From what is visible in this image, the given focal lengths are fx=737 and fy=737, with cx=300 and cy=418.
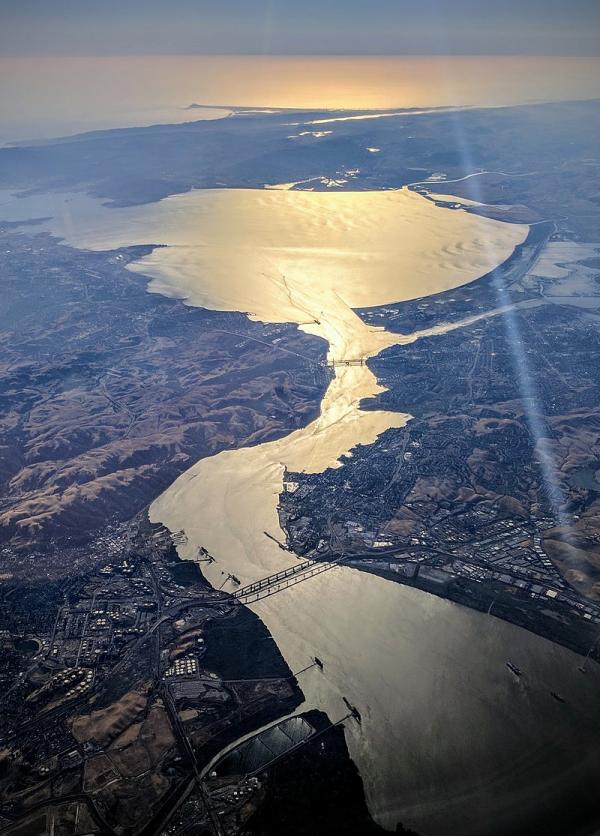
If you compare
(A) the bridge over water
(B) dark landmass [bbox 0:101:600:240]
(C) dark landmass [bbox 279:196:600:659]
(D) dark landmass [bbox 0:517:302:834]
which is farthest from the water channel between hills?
(B) dark landmass [bbox 0:101:600:240]

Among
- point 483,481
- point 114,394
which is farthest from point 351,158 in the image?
point 483,481

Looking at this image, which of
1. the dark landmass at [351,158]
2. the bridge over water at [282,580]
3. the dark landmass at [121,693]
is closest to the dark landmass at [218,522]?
the dark landmass at [121,693]

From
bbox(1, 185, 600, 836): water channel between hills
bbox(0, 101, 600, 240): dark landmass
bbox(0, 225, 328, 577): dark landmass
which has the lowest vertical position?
bbox(1, 185, 600, 836): water channel between hills

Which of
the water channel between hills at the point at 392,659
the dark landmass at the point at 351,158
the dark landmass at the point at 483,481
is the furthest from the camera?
the dark landmass at the point at 351,158

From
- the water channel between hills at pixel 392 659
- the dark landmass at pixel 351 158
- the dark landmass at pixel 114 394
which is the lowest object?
the water channel between hills at pixel 392 659

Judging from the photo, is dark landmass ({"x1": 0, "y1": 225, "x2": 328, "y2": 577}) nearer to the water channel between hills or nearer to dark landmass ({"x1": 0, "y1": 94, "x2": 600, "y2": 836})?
dark landmass ({"x1": 0, "y1": 94, "x2": 600, "y2": 836})

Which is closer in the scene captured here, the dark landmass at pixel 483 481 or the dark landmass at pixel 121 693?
the dark landmass at pixel 121 693

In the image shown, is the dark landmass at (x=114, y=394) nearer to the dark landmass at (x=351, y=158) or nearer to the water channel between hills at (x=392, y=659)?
the water channel between hills at (x=392, y=659)

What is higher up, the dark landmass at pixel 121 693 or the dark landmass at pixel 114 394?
the dark landmass at pixel 114 394

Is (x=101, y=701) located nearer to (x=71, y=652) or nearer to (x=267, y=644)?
(x=71, y=652)
